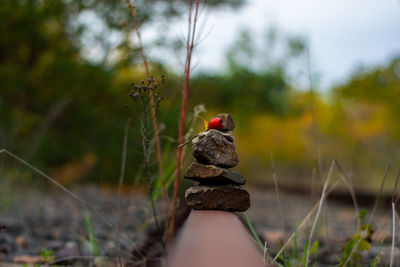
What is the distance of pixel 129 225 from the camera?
3928 mm

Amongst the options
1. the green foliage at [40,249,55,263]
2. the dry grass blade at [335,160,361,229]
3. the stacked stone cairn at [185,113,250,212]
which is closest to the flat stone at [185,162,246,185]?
the stacked stone cairn at [185,113,250,212]

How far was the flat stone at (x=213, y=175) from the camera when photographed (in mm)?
1360

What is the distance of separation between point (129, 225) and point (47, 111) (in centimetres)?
389

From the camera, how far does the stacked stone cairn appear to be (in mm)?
1368

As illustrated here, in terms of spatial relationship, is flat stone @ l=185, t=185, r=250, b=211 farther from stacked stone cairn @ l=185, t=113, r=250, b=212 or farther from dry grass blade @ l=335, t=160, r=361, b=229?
dry grass blade @ l=335, t=160, r=361, b=229

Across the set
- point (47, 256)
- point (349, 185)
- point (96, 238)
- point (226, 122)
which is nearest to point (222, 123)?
point (226, 122)

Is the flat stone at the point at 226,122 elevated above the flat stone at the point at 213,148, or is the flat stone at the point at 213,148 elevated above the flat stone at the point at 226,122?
the flat stone at the point at 226,122

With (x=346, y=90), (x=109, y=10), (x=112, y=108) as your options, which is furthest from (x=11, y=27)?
(x=346, y=90)

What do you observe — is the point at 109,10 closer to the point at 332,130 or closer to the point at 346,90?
the point at 332,130

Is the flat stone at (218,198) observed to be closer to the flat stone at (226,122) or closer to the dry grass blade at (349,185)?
the flat stone at (226,122)

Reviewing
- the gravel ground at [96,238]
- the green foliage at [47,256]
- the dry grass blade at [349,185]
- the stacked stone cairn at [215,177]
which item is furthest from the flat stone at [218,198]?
the green foliage at [47,256]

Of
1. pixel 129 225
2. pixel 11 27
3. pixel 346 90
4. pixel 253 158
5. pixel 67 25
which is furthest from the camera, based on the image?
pixel 346 90

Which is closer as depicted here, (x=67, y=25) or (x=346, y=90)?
(x=67, y=25)

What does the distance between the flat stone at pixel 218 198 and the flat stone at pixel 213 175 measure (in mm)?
25
